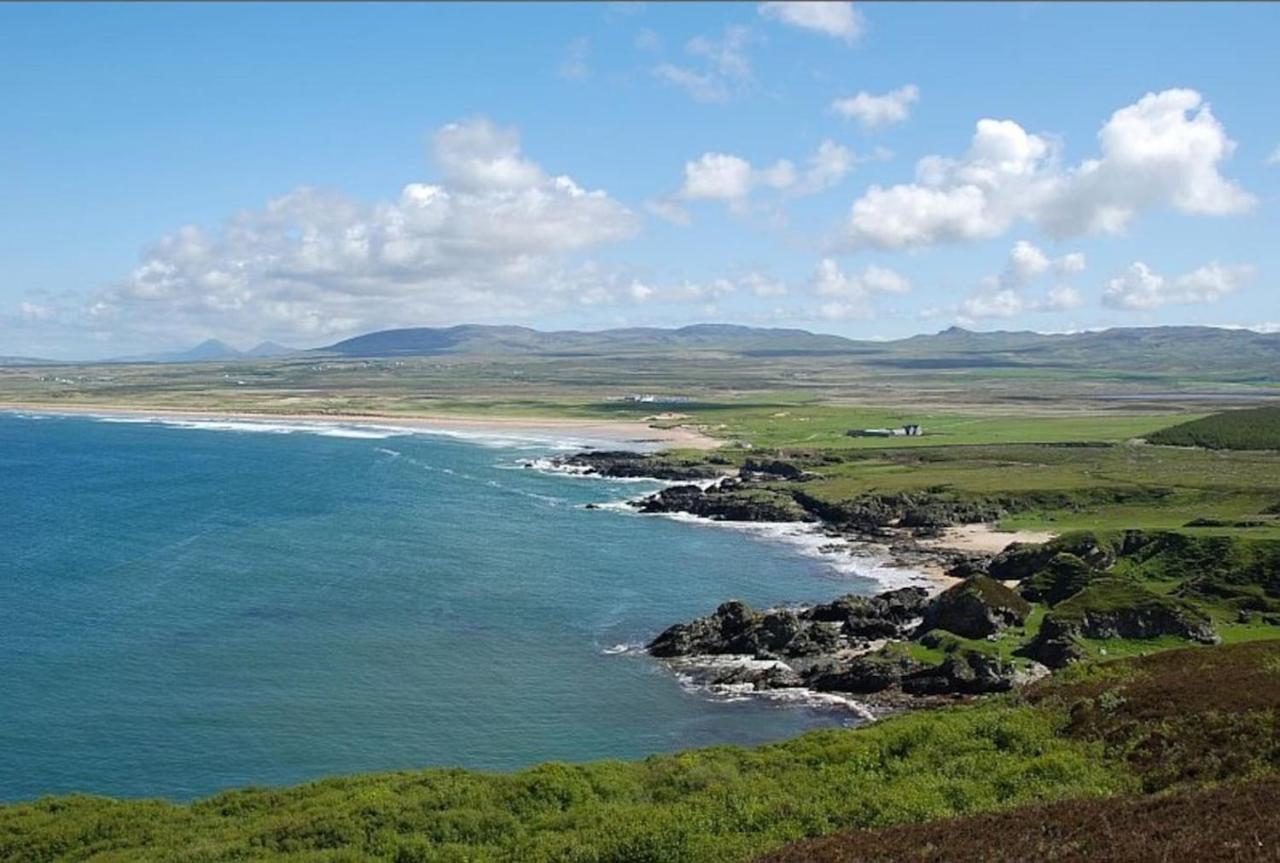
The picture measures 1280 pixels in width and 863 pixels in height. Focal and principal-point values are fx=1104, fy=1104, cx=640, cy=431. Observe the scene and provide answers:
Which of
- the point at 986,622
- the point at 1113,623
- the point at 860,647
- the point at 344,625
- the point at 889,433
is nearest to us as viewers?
the point at 1113,623

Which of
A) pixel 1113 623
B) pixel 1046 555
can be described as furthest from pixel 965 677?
pixel 1046 555

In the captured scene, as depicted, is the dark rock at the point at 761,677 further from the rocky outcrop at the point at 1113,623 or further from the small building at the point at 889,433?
the small building at the point at 889,433

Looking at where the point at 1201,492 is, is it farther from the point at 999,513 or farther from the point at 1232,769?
the point at 1232,769

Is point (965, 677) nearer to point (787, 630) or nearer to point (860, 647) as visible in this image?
point (860, 647)

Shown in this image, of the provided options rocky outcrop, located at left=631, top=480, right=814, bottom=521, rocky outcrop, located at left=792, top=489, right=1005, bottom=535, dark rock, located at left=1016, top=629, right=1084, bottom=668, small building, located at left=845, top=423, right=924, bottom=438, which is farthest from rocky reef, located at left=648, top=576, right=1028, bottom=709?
small building, located at left=845, top=423, right=924, bottom=438

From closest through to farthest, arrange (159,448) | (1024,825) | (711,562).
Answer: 1. (1024,825)
2. (711,562)
3. (159,448)

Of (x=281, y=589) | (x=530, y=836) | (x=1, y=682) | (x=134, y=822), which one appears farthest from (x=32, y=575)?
(x=530, y=836)

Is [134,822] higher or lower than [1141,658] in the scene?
lower

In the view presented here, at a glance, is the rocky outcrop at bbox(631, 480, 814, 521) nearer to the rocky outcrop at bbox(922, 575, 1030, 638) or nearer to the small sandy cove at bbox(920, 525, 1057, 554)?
the small sandy cove at bbox(920, 525, 1057, 554)
